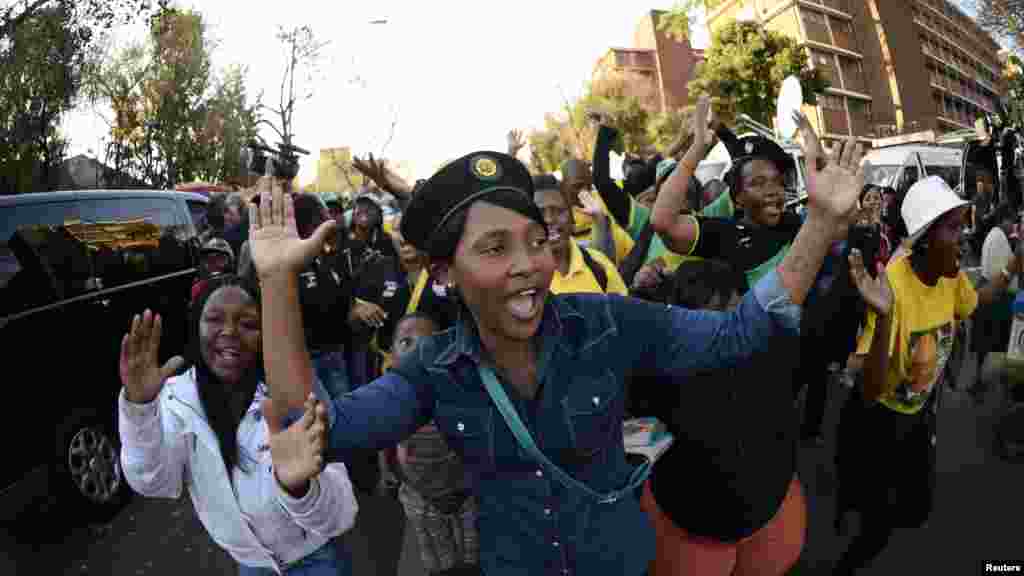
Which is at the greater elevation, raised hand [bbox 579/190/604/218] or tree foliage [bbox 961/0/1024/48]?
tree foliage [bbox 961/0/1024/48]

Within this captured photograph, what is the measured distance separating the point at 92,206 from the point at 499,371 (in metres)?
4.72

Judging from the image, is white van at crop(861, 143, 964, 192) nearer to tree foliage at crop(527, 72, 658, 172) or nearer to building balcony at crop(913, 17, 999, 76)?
tree foliage at crop(527, 72, 658, 172)

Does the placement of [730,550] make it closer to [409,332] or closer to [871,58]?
[409,332]

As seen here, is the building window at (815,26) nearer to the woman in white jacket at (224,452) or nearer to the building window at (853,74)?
the building window at (853,74)

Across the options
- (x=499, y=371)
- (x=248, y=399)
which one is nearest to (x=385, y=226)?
(x=248, y=399)

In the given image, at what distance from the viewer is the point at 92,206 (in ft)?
16.9

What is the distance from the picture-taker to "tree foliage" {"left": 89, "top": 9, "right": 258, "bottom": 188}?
26562mm

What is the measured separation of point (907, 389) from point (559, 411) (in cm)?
211

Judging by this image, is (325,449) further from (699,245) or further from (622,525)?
(699,245)

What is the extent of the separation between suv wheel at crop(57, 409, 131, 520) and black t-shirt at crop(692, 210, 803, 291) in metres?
4.14

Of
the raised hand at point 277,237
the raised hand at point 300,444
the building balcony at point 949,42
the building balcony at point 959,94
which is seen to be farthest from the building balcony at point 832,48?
the raised hand at point 300,444

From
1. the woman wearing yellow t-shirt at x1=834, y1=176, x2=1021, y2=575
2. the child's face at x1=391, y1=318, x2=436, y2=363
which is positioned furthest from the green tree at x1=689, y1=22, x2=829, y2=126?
the child's face at x1=391, y1=318, x2=436, y2=363

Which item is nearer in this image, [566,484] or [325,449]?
[325,449]

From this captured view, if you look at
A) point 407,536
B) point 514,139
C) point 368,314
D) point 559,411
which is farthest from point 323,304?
point 559,411
